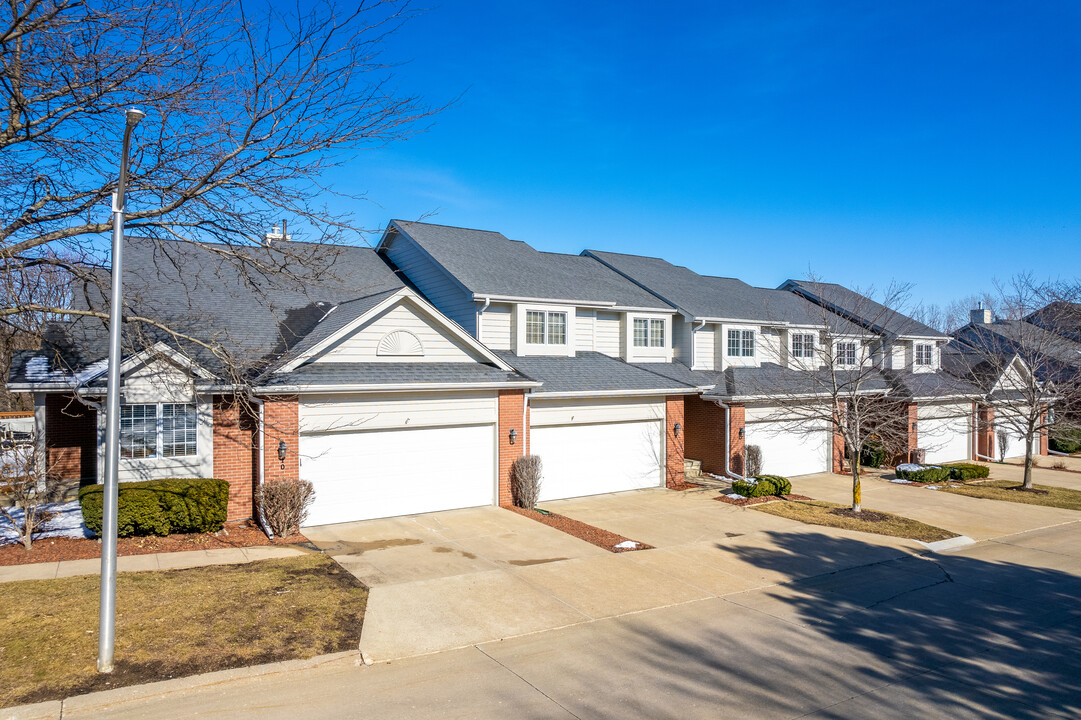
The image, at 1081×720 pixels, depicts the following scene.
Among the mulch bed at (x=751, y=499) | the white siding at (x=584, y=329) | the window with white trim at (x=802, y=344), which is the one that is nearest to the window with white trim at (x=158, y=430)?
the white siding at (x=584, y=329)

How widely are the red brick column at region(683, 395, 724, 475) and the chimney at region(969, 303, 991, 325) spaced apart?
1062 inches

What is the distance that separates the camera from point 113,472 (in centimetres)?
725

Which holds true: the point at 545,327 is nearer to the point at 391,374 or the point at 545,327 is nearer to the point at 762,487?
the point at 391,374

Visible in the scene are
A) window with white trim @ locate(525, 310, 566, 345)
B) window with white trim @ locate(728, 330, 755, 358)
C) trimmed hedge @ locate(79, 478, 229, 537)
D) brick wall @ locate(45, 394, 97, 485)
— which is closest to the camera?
trimmed hedge @ locate(79, 478, 229, 537)

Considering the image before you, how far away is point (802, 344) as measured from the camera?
1069 inches

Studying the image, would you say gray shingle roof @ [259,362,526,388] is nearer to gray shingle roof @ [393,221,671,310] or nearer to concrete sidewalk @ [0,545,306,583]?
concrete sidewalk @ [0,545,306,583]

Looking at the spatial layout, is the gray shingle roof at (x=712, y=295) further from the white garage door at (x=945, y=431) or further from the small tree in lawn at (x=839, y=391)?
the white garage door at (x=945, y=431)

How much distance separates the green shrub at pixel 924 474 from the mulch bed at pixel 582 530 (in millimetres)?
14115

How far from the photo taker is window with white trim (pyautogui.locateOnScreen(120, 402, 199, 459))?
13.7 meters

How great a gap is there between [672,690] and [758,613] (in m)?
3.26

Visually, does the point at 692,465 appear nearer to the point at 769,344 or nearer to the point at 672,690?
the point at 769,344

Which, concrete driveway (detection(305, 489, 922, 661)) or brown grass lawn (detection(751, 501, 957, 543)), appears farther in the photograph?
brown grass lawn (detection(751, 501, 957, 543))

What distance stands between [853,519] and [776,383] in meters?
6.87

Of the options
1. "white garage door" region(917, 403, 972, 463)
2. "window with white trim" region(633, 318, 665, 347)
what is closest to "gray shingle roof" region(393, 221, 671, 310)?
"window with white trim" region(633, 318, 665, 347)
